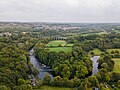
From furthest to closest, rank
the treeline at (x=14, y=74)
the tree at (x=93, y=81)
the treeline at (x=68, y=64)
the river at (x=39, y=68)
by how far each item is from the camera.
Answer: the river at (x=39, y=68)
the treeline at (x=68, y=64)
the tree at (x=93, y=81)
the treeline at (x=14, y=74)

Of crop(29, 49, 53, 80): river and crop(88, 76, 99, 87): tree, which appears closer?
crop(88, 76, 99, 87): tree

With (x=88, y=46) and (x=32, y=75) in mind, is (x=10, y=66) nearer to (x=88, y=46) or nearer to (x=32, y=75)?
(x=32, y=75)

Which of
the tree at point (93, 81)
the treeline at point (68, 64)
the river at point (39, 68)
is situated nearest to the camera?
the tree at point (93, 81)

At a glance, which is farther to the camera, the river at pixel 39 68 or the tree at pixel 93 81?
the river at pixel 39 68

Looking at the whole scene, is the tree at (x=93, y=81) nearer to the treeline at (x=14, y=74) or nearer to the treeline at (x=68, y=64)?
the treeline at (x=68, y=64)

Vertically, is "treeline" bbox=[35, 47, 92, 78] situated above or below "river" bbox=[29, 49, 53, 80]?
above

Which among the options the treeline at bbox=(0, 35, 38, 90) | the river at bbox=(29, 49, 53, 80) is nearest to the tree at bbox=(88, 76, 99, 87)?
the treeline at bbox=(0, 35, 38, 90)

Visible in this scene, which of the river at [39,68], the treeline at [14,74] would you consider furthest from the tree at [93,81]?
the river at [39,68]

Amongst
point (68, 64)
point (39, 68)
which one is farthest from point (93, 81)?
point (39, 68)

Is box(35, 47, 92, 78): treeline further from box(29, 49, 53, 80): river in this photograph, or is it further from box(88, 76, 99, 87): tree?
box(88, 76, 99, 87): tree

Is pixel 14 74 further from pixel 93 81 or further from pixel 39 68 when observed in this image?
pixel 39 68

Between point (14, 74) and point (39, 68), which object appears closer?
point (14, 74)
